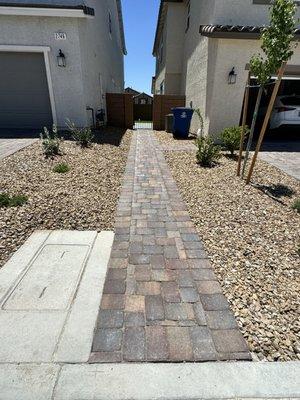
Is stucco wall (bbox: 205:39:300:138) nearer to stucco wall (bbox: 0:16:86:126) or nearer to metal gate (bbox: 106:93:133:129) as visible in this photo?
stucco wall (bbox: 0:16:86:126)

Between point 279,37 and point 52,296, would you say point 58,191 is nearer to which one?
point 52,296

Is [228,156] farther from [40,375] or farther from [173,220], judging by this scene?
[40,375]

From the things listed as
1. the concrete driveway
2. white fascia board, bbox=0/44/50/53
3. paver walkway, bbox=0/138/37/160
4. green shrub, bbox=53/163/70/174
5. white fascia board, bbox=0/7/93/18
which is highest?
white fascia board, bbox=0/7/93/18

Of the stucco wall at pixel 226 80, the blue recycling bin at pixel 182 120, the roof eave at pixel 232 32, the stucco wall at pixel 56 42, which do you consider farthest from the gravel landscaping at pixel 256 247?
the stucco wall at pixel 56 42

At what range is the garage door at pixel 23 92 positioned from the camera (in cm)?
927

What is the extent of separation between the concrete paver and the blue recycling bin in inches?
326

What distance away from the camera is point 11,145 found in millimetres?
7410

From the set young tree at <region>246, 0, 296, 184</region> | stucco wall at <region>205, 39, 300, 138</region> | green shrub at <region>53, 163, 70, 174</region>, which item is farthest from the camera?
Result: stucco wall at <region>205, 39, 300, 138</region>

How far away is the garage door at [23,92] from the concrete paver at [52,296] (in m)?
8.18

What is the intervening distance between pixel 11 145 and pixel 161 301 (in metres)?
7.07

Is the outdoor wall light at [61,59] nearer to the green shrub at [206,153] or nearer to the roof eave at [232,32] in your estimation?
the roof eave at [232,32]

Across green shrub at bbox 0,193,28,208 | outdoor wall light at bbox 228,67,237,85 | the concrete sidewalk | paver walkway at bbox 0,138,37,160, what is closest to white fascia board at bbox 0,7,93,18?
paver walkway at bbox 0,138,37,160

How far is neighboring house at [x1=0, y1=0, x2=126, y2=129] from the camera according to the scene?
8.57 meters

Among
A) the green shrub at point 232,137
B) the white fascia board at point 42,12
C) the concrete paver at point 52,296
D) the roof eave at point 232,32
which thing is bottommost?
the concrete paver at point 52,296
